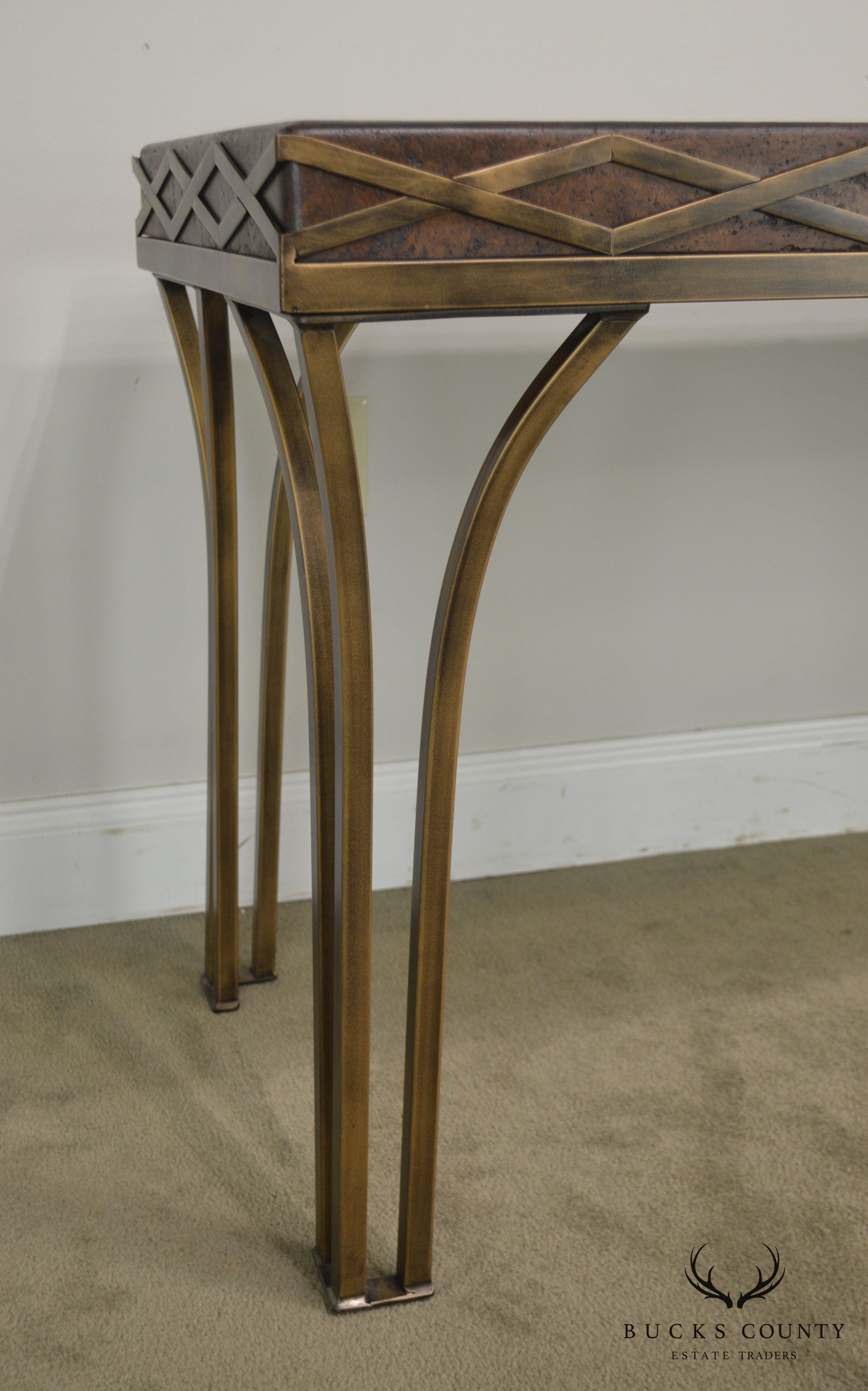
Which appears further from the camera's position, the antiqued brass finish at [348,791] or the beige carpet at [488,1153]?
the beige carpet at [488,1153]

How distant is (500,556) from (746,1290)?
88cm

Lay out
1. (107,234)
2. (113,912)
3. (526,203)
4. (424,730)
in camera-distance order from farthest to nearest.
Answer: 1. (113,912)
2. (107,234)
3. (424,730)
4. (526,203)

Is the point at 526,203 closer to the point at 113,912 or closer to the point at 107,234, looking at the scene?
the point at 107,234

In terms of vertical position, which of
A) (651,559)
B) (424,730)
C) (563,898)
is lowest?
(563,898)

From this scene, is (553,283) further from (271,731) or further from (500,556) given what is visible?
(500,556)

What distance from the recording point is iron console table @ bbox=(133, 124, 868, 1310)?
2.11 feet

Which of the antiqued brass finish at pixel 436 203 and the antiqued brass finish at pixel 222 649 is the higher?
the antiqued brass finish at pixel 436 203

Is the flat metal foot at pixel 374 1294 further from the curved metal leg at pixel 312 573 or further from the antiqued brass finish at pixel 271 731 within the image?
the antiqued brass finish at pixel 271 731

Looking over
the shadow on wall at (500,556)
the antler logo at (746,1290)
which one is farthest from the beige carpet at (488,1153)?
the shadow on wall at (500,556)

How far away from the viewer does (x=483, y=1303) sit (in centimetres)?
90

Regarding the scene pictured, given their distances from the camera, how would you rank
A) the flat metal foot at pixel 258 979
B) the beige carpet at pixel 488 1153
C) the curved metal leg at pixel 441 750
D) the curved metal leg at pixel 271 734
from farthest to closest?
the flat metal foot at pixel 258 979, the curved metal leg at pixel 271 734, the beige carpet at pixel 488 1153, the curved metal leg at pixel 441 750

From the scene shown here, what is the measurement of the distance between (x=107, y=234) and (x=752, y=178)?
2.61ft

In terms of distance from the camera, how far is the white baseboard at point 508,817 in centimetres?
142

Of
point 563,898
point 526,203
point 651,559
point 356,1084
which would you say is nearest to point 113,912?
point 563,898
